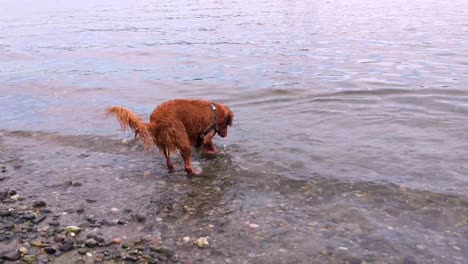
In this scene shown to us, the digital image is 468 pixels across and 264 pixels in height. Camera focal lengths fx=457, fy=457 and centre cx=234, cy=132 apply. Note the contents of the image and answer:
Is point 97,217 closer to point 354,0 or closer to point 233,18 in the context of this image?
point 233,18

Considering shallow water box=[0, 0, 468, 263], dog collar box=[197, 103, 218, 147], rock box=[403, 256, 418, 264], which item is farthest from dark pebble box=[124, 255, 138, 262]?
dog collar box=[197, 103, 218, 147]

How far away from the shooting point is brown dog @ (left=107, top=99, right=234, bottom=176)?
22.1ft

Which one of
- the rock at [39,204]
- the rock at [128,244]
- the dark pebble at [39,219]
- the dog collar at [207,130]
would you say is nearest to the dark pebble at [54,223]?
the dark pebble at [39,219]

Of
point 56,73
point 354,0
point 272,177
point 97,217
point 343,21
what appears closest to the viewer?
point 97,217

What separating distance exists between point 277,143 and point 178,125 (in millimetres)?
2615

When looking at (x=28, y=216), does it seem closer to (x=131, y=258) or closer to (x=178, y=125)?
(x=131, y=258)

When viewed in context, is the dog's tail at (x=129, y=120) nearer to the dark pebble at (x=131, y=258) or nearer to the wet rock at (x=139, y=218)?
the wet rock at (x=139, y=218)

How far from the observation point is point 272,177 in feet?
24.6

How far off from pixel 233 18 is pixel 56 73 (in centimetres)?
1639

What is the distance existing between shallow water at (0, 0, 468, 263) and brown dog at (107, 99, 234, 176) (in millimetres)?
575

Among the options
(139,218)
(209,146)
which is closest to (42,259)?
(139,218)

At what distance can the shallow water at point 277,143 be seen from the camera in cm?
584

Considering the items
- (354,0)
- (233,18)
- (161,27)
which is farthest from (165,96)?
(354,0)

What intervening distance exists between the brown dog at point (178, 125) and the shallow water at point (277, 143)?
575 mm
